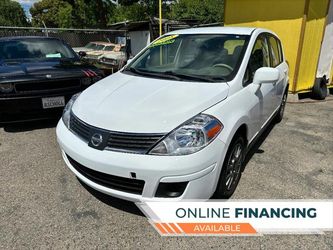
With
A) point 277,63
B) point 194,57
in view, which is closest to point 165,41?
point 194,57

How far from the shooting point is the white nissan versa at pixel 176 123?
202 cm

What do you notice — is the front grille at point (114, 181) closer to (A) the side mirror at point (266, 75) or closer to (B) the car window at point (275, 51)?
(A) the side mirror at point (266, 75)

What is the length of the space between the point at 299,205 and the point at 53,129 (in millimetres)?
3754

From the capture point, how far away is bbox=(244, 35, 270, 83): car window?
292 centimetres

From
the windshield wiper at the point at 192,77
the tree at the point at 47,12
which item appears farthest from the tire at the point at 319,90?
the tree at the point at 47,12

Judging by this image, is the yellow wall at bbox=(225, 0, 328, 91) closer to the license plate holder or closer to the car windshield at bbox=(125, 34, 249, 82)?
→ the car windshield at bbox=(125, 34, 249, 82)

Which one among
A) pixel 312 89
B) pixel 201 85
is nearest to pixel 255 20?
pixel 312 89

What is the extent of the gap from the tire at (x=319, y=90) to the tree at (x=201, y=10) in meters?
17.4

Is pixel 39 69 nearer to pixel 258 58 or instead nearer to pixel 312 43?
pixel 258 58

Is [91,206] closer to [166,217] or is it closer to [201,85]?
[166,217]

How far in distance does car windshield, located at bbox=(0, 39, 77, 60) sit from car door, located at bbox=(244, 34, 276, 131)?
3.72 m

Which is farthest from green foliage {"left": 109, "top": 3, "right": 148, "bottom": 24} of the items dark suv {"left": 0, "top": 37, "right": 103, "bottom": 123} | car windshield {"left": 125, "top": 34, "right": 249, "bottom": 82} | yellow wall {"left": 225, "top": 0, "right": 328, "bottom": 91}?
car windshield {"left": 125, "top": 34, "right": 249, "bottom": 82}

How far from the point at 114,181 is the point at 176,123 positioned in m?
0.70

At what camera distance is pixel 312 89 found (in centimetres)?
693
